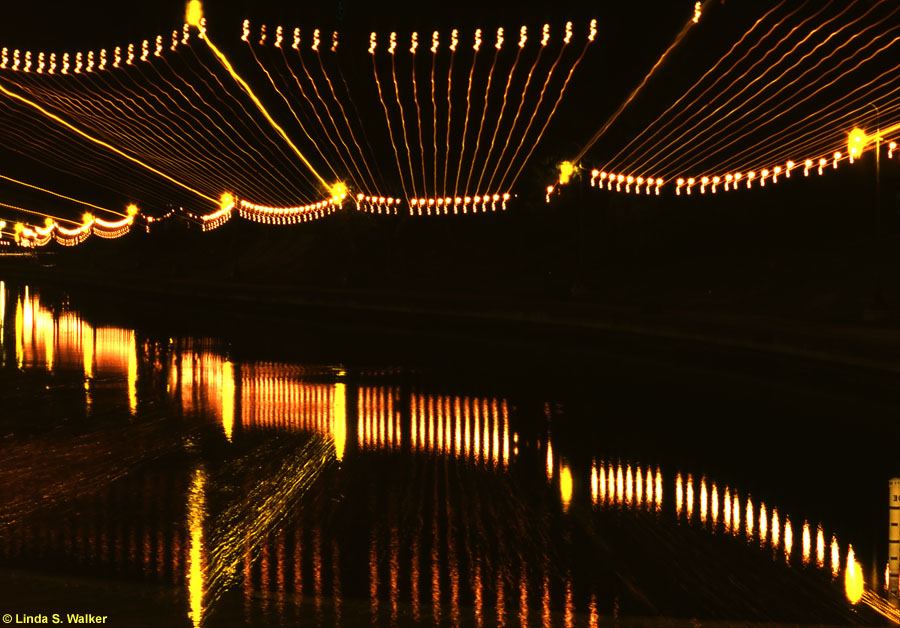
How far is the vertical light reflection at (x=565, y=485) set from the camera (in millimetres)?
9000

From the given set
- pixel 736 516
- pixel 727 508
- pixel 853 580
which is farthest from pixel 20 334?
pixel 853 580

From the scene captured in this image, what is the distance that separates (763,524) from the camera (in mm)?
8250

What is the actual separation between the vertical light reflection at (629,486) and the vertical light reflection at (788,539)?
4.07ft

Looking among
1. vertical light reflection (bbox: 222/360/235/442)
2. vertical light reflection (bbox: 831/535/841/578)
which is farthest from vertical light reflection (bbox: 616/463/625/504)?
vertical light reflection (bbox: 222/360/235/442)

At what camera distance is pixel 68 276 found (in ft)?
222

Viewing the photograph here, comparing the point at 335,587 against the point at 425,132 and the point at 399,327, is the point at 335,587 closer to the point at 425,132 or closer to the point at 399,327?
the point at 399,327

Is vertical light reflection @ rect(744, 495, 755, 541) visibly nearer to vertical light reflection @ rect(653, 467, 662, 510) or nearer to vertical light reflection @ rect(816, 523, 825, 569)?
vertical light reflection @ rect(816, 523, 825, 569)

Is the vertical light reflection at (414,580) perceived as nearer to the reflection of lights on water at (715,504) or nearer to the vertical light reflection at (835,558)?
the reflection of lights on water at (715,504)

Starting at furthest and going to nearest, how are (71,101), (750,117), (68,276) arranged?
1. (68,276)
2. (750,117)
3. (71,101)

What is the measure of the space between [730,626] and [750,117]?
3341 centimetres

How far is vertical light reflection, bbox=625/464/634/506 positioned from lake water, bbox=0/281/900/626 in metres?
0.04

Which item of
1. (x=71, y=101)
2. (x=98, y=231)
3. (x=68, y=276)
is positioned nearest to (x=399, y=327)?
(x=71, y=101)

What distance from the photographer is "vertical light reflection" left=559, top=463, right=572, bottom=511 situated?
9000 millimetres

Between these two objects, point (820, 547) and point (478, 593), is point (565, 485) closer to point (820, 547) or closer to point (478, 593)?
point (820, 547)
